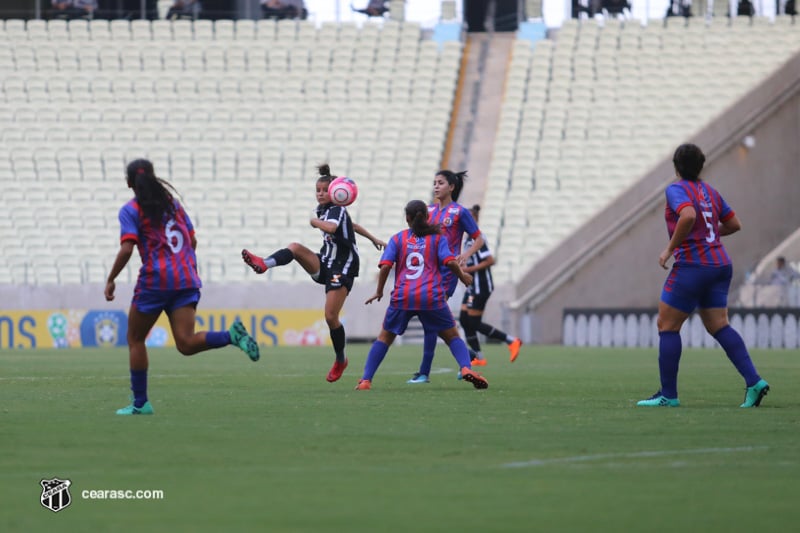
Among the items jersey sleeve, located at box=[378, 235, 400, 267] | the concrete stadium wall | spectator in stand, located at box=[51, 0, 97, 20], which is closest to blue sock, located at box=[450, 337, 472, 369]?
jersey sleeve, located at box=[378, 235, 400, 267]

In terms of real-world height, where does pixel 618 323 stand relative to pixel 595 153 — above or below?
below

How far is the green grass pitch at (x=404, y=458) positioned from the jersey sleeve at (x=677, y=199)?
4.88 feet

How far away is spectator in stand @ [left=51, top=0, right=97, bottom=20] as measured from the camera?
137 feet

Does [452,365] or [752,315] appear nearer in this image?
[452,365]

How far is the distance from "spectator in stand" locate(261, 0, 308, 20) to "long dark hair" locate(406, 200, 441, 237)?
29.3 m

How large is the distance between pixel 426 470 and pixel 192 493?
130 cm

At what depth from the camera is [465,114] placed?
3834 cm

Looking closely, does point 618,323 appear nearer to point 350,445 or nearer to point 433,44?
point 433,44

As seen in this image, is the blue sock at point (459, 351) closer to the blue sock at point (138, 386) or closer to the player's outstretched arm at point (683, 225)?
the player's outstretched arm at point (683, 225)

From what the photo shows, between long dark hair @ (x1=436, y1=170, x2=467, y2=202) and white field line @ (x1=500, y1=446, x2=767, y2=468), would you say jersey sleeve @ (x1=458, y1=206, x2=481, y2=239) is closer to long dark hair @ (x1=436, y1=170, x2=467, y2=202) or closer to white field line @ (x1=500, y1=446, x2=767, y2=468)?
long dark hair @ (x1=436, y1=170, x2=467, y2=202)

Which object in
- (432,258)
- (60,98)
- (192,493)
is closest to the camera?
(192,493)

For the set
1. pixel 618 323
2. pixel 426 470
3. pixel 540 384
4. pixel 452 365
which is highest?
pixel 426 470

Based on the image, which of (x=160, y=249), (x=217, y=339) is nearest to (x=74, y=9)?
(x=217, y=339)

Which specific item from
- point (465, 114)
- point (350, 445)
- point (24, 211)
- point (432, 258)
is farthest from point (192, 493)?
point (465, 114)
